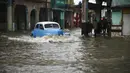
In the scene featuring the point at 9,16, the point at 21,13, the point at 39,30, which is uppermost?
the point at 21,13

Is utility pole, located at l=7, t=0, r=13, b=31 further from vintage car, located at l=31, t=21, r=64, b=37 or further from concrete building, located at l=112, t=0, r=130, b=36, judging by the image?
vintage car, located at l=31, t=21, r=64, b=37

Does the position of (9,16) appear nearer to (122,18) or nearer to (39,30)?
(122,18)

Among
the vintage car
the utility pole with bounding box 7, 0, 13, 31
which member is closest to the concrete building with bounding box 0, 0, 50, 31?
the utility pole with bounding box 7, 0, 13, 31

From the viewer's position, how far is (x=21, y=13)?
5419 centimetres

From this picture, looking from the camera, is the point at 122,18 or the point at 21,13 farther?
the point at 21,13

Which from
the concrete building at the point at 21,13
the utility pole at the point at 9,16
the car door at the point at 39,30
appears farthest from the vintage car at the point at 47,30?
the concrete building at the point at 21,13

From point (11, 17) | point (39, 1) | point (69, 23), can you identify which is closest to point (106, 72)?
point (11, 17)

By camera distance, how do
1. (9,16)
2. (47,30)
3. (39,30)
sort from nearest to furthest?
(47,30), (39,30), (9,16)

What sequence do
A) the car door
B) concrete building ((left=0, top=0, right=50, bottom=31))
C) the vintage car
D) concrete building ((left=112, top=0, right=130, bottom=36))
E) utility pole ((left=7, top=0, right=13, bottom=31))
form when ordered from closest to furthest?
the vintage car → the car door → concrete building ((left=112, top=0, right=130, bottom=36)) → utility pole ((left=7, top=0, right=13, bottom=31)) → concrete building ((left=0, top=0, right=50, bottom=31))

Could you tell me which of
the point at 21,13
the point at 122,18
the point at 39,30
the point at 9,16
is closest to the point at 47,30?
the point at 39,30

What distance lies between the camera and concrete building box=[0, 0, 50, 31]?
1828 inches

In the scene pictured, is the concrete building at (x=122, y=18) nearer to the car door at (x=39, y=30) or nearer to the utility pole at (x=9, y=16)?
the car door at (x=39, y=30)

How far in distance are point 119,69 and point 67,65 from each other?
211 centimetres

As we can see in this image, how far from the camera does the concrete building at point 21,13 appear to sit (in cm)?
4644
